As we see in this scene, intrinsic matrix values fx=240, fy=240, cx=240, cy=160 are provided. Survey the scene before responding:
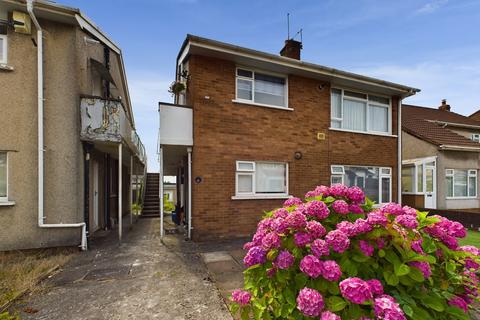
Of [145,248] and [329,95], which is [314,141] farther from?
[145,248]

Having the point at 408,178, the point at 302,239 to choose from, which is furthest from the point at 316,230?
the point at 408,178

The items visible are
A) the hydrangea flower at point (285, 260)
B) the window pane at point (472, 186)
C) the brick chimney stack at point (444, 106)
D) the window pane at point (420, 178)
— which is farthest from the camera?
the brick chimney stack at point (444, 106)

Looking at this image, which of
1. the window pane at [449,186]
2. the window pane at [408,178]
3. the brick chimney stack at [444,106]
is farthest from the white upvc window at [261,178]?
the brick chimney stack at [444,106]

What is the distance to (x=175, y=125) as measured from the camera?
668cm

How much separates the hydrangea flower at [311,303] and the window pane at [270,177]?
587 centimetres

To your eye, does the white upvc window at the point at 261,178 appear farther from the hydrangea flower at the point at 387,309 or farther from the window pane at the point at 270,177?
the hydrangea flower at the point at 387,309

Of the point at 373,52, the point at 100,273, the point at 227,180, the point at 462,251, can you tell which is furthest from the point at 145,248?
the point at 373,52

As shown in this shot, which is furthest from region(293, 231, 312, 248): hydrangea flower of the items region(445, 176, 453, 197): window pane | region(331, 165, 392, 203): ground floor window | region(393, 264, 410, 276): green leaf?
region(445, 176, 453, 197): window pane

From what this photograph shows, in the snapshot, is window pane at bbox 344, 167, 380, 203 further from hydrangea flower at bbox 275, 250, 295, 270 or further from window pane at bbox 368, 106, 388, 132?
hydrangea flower at bbox 275, 250, 295, 270

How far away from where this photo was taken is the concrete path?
3.08 metres

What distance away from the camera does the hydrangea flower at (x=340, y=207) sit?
206 centimetres

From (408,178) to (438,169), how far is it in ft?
4.49

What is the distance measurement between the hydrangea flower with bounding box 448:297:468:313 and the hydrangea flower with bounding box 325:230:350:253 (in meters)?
0.97

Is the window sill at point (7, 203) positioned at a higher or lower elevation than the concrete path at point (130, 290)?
higher
